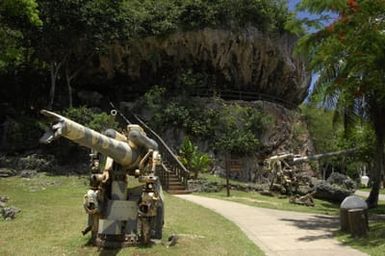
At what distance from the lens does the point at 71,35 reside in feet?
81.5

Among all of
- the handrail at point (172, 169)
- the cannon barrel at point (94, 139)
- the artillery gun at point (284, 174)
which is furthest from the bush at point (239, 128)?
the cannon barrel at point (94, 139)

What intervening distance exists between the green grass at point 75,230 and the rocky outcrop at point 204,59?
49.4 ft

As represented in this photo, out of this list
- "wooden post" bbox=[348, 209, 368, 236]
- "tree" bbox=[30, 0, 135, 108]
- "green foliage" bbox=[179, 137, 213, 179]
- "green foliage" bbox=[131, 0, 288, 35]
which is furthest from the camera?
"green foliage" bbox=[131, 0, 288, 35]

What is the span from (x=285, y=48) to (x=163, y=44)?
31.0 ft

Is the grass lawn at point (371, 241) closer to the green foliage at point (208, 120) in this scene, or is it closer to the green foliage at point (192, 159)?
the green foliage at point (192, 159)

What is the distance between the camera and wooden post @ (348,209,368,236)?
39.3 feet

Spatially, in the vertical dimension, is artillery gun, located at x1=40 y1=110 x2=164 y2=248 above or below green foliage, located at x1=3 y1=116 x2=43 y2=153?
below

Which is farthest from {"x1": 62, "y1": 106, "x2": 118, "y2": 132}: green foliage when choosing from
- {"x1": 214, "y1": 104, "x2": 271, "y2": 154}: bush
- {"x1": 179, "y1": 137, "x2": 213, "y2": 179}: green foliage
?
{"x1": 214, "y1": 104, "x2": 271, "y2": 154}: bush

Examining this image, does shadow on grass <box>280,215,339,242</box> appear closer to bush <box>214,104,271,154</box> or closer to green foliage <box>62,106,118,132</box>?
green foliage <box>62,106,118,132</box>

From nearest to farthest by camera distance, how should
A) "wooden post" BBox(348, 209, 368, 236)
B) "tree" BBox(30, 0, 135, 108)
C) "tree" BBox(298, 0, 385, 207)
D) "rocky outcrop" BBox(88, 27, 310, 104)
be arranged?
"wooden post" BBox(348, 209, 368, 236) → "tree" BBox(298, 0, 385, 207) → "tree" BBox(30, 0, 135, 108) → "rocky outcrop" BBox(88, 27, 310, 104)

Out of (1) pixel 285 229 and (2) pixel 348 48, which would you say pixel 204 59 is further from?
(1) pixel 285 229

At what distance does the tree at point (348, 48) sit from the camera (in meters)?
12.8

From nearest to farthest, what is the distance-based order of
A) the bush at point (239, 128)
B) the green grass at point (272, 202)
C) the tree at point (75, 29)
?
the green grass at point (272, 202)
the tree at point (75, 29)
the bush at point (239, 128)

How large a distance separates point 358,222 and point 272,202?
9.62 meters
